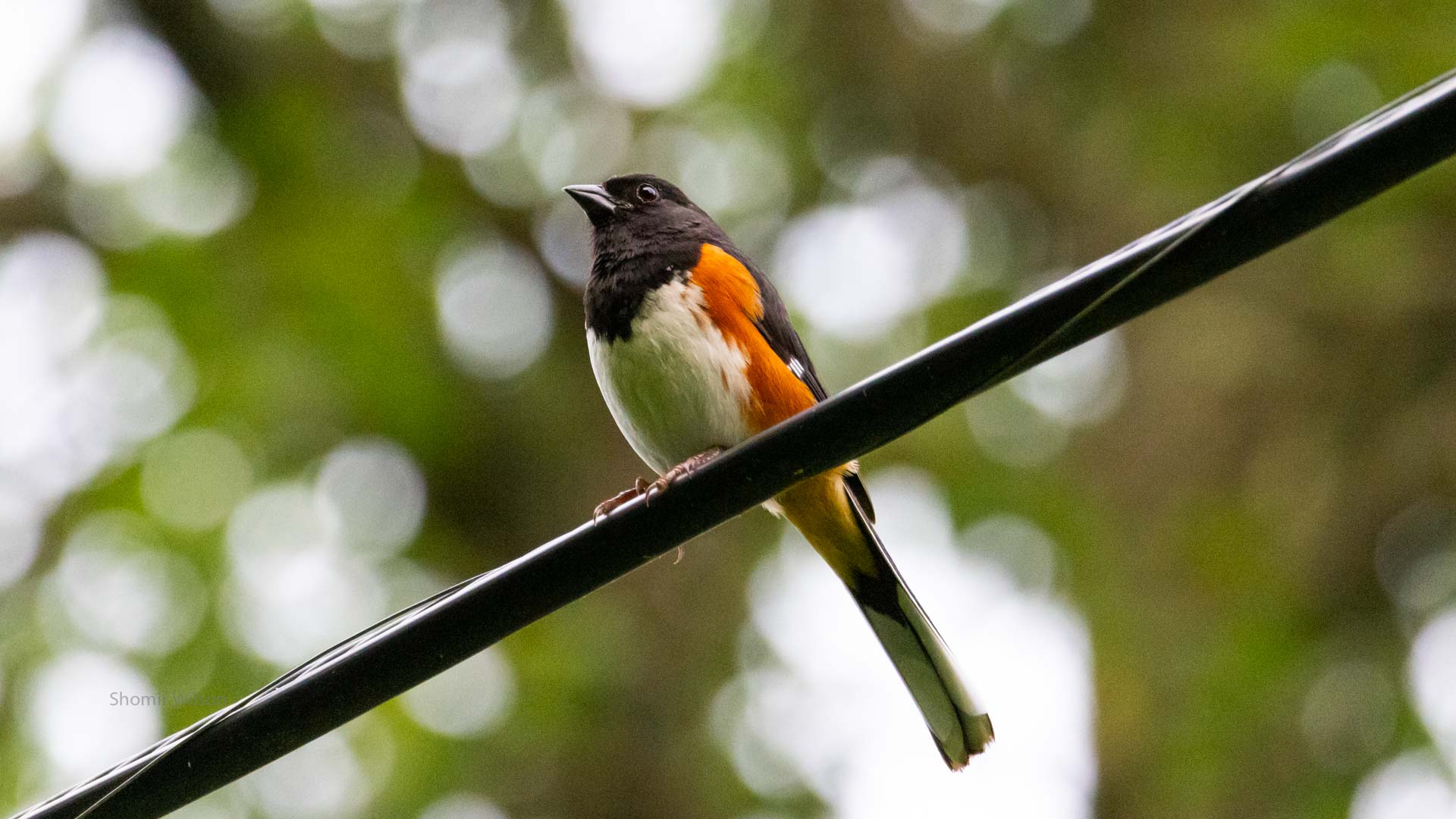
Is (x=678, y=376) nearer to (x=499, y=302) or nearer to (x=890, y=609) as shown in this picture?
(x=890, y=609)

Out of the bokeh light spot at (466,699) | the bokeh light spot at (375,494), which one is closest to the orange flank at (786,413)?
the bokeh light spot at (466,699)

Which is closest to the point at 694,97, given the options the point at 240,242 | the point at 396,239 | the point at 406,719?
the point at 396,239

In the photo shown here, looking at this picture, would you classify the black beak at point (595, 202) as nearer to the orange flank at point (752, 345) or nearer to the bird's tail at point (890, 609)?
the orange flank at point (752, 345)

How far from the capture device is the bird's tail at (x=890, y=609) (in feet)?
11.3

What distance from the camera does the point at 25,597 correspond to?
7.37 m

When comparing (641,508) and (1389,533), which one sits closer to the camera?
(641,508)

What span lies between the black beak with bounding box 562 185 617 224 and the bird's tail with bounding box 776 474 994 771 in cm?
127

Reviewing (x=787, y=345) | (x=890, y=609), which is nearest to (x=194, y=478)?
(x=787, y=345)

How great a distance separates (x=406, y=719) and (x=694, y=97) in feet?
15.3

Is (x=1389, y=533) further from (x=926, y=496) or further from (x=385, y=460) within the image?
(x=385, y=460)

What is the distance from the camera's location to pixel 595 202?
14.3 feet

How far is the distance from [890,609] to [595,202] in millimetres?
1764

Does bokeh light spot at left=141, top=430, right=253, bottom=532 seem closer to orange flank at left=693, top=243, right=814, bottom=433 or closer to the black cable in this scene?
orange flank at left=693, top=243, right=814, bottom=433

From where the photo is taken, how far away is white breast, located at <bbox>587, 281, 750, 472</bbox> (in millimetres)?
3557
